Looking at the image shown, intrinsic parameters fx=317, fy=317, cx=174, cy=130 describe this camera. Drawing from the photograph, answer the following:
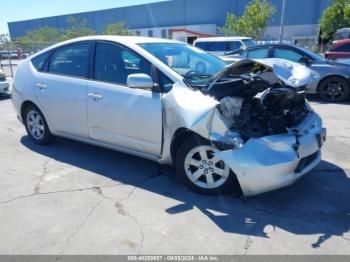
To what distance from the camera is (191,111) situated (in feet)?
10.6

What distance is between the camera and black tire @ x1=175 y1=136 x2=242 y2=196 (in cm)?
336

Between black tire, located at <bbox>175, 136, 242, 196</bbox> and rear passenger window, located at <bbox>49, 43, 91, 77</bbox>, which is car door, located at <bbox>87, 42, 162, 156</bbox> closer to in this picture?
rear passenger window, located at <bbox>49, 43, 91, 77</bbox>

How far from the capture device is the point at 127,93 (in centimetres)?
379

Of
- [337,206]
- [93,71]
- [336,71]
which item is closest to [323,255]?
[337,206]

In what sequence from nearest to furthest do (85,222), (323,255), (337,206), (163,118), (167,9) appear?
(323,255)
(85,222)
(337,206)
(163,118)
(167,9)

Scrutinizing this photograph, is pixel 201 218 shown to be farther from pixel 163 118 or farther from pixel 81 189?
pixel 81 189

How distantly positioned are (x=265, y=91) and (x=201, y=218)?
5.02 ft

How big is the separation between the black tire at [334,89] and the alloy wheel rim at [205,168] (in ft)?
21.6

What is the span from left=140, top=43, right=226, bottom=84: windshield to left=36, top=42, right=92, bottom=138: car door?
0.99m

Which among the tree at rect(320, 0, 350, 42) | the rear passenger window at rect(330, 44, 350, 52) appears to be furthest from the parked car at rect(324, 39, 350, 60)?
the tree at rect(320, 0, 350, 42)

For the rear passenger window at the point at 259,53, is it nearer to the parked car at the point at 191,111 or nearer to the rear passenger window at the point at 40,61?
the parked car at the point at 191,111

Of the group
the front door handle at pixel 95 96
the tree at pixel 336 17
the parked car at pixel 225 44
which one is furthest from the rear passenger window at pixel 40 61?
the tree at pixel 336 17

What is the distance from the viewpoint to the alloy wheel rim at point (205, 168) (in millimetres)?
3377

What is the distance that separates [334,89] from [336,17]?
18547 millimetres
